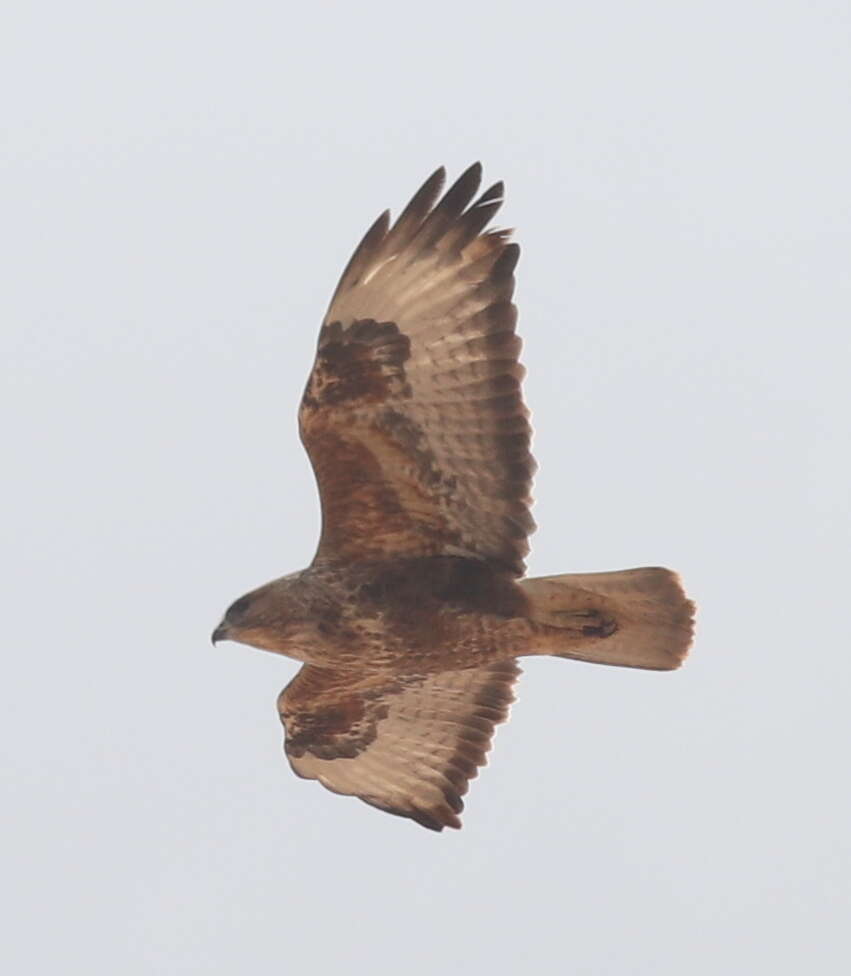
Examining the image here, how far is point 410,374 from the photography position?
11492mm

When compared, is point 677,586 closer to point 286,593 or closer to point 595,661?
point 595,661

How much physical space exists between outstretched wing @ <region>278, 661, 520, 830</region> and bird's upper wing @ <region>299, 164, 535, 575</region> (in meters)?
1.35

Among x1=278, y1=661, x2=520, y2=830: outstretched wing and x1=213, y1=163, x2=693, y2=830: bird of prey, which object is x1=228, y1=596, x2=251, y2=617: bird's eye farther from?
x1=278, y1=661, x2=520, y2=830: outstretched wing

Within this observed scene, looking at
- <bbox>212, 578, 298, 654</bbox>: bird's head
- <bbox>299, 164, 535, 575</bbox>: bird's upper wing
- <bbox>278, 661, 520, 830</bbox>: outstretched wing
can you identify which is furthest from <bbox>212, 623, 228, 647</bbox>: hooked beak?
<bbox>278, 661, 520, 830</bbox>: outstretched wing

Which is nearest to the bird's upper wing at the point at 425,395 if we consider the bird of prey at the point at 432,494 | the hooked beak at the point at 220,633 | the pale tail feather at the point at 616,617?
the bird of prey at the point at 432,494

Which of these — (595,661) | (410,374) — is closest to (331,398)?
(410,374)

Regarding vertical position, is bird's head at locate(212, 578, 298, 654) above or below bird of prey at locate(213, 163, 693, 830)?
below

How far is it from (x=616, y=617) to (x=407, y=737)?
179 cm

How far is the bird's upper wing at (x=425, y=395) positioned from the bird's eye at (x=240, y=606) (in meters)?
0.47

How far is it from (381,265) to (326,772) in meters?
3.26

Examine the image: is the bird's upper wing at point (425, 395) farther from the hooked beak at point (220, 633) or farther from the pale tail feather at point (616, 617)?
the hooked beak at point (220, 633)

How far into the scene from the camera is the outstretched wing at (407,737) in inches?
508

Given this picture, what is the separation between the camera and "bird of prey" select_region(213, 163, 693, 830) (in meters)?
11.4

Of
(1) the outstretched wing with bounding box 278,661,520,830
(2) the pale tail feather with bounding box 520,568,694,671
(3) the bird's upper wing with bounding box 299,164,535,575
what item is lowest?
(1) the outstretched wing with bounding box 278,661,520,830
